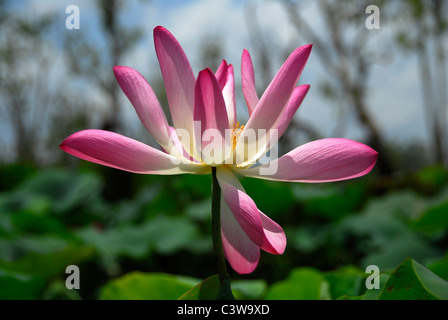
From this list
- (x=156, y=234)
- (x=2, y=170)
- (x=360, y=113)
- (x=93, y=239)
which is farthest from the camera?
(x=360, y=113)

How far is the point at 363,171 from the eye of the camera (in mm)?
292

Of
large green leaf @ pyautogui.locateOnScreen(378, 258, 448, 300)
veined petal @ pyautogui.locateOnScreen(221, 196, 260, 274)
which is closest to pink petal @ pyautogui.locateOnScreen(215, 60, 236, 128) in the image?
veined petal @ pyautogui.locateOnScreen(221, 196, 260, 274)

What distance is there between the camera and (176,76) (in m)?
0.33

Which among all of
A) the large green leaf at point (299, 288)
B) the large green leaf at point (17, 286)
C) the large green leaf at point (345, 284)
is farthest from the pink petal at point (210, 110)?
the large green leaf at point (17, 286)

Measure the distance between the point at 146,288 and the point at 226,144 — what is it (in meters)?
0.39

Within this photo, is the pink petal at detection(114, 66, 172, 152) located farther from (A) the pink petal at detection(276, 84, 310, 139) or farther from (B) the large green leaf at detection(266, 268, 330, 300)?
(B) the large green leaf at detection(266, 268, 330, 300)

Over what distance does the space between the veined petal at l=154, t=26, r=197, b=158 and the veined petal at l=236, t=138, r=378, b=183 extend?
0.08m

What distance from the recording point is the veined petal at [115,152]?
0.29 m

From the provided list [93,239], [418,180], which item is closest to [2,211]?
[93,239]

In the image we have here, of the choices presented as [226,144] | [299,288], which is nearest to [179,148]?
[226,144]

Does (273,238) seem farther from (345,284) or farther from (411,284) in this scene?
(345,284)
